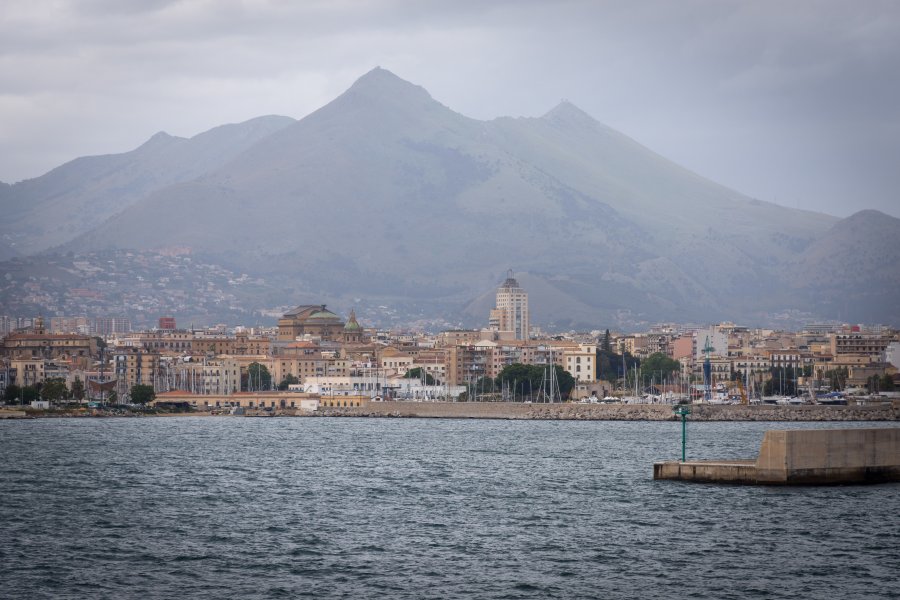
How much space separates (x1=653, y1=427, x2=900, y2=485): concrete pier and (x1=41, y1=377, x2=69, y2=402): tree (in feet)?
334

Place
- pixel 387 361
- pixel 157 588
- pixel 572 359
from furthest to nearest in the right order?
pixel 387 361, pixel 572 359, pixel 157 588

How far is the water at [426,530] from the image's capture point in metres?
35.8

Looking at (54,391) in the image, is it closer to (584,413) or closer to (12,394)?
(12,394)

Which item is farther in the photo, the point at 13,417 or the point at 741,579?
the point at 13,417

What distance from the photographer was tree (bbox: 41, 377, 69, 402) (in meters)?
148

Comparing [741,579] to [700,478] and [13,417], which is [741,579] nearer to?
[700,478]

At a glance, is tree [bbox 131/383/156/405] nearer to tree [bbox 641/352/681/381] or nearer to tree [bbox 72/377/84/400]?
tree [bbox 72/377/84/400]

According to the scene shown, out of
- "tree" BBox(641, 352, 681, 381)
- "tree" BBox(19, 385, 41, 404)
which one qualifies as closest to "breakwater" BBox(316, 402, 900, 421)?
"tree" BBox(19, 385, 41, 404)

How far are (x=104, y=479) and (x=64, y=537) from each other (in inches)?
731

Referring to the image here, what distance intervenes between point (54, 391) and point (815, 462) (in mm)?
106553

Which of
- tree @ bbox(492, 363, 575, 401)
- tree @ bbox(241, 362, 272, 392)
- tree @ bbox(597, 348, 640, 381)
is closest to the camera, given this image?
tree @ bbox(492, 363, 575, 401)

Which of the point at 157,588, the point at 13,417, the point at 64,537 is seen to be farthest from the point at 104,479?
the point at 13,417

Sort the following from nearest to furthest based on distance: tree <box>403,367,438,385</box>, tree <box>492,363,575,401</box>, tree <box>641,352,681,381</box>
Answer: tree <box>492,363,575,401</box> < tree <box>403,367,438,385</box> < tree <box>641,352,681,381</box>

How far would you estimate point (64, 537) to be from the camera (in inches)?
1704
